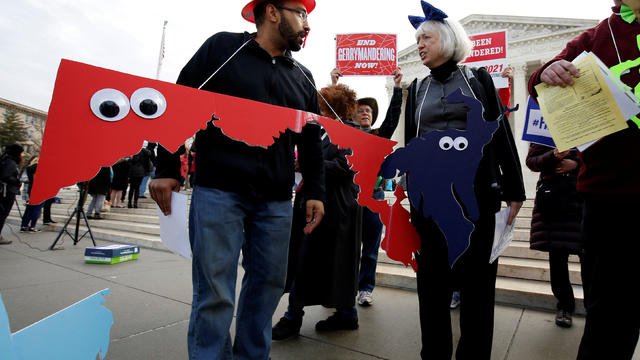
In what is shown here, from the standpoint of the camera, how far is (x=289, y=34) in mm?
1668

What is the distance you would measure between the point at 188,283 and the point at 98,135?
3175 mm

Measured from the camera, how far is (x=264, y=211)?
1.61m

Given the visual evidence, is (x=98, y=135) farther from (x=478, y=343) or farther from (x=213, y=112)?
(x=478, y=343)

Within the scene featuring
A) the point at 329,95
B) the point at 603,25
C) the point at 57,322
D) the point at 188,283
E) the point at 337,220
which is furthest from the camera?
the point at 188,283

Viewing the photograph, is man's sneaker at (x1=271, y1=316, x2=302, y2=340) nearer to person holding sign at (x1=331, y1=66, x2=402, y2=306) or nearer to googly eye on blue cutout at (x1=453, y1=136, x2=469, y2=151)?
person holding sign at (x1=331, y1=66, x2=402, y2=306)

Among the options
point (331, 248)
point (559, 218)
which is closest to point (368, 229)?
point (331, 248)

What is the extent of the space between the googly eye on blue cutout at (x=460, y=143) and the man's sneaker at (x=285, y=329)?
1.71 m

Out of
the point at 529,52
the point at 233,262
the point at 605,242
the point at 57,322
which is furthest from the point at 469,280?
the point at 529,52

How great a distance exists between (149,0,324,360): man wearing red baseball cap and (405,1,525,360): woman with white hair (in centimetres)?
66

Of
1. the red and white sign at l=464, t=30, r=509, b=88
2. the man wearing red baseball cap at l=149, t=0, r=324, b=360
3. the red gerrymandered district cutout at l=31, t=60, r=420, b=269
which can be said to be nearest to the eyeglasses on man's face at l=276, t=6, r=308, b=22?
the man wearing red baseball cap at l=149, t=0, r=324, b=360

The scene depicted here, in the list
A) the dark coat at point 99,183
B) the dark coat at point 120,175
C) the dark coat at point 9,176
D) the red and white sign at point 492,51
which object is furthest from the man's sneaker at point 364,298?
the dark coat at point 120,175

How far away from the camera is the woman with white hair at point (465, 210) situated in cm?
159

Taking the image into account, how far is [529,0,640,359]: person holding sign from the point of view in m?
1.32

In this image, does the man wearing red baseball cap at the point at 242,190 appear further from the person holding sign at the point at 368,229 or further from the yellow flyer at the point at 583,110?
the person holding sign at the point at 368,229
